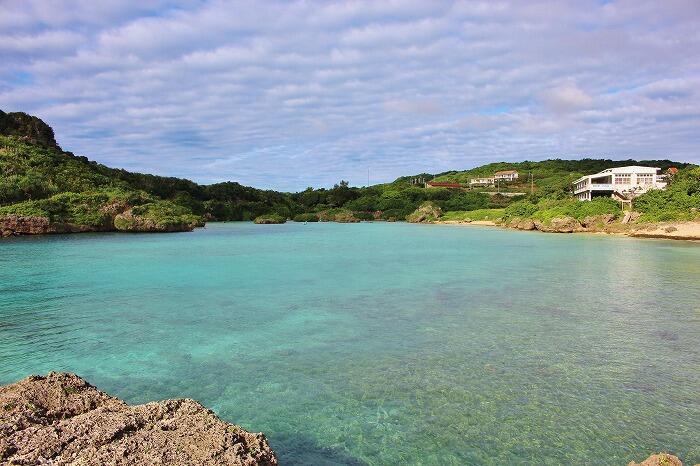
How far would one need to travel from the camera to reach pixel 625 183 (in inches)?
2894

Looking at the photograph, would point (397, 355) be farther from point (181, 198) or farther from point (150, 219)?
point (181, 198)

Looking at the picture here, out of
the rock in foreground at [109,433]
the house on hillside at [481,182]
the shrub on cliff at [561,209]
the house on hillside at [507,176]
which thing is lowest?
the rock in foreground at [109,433]

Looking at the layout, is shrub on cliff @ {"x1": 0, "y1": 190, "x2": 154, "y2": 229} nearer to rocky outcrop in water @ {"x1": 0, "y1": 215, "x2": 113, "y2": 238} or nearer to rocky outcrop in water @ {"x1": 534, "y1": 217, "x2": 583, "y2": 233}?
rocky outcrop in water @ {"x1": 0, "y1": 215, "x2": 113, "y2": 238}

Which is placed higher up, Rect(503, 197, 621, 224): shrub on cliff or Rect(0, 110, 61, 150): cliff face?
Rect(0, 110, 61, 150): cliff face

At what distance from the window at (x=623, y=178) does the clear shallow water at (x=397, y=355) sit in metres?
58.7

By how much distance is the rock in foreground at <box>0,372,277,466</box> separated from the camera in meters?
4.03

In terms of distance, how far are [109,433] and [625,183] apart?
277 feet

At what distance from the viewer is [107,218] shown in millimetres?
57469

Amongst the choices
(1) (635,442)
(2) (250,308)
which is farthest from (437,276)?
(1) (635,442)

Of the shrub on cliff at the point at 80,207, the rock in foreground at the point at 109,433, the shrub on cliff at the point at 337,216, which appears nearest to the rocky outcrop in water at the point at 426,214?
the shrub on cliff at the point at 337,216

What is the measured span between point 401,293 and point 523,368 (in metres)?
9.16

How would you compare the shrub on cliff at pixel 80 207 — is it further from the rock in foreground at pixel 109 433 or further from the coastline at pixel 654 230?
the coastline at pixel 654 230

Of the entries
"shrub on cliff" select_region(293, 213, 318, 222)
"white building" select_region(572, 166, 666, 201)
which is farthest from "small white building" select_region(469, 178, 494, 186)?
"white building" select_region(572, 166, 666, 201)

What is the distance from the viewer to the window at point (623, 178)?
242ft
